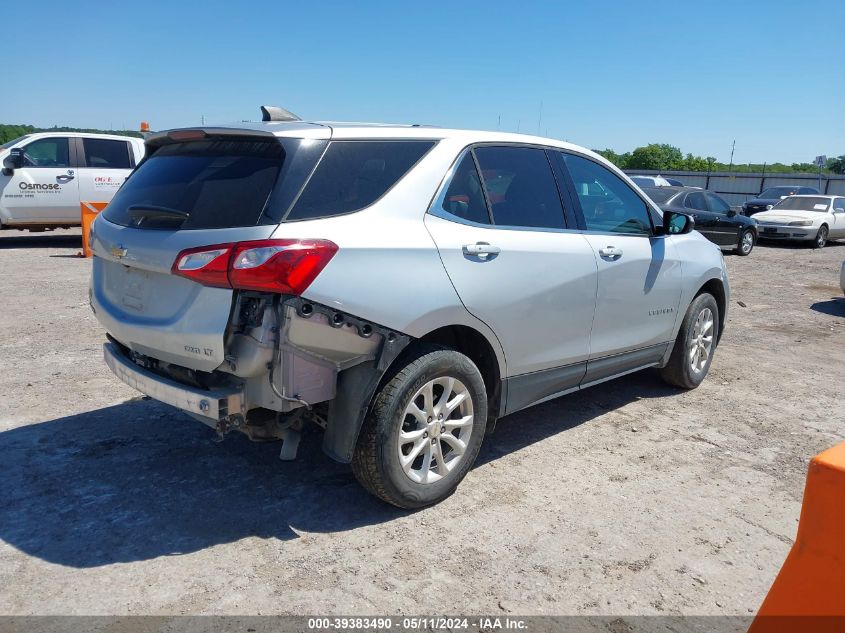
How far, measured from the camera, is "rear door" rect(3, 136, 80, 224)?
507 inches

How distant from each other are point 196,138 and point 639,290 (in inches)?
120

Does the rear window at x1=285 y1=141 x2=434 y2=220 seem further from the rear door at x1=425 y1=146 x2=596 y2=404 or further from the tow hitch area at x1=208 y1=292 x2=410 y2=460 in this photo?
the tow hitch area at x1=208 y1=292 x2=410 y2=460

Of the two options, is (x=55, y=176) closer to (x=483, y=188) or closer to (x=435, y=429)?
(x=483, y=188)

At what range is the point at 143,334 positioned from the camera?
3.38 meters

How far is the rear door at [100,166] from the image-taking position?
13422 millimetres

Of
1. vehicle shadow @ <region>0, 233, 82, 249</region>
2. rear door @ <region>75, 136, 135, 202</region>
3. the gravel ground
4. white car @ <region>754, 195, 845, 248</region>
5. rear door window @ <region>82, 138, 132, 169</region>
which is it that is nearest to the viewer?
the gravel ground

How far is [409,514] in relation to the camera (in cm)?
362

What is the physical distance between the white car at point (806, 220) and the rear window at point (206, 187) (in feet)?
63.4


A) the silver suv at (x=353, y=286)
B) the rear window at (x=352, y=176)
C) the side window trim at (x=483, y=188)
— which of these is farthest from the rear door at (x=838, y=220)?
the rear window at (x=352, y=176)

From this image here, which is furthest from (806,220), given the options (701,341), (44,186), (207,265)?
(207,265)

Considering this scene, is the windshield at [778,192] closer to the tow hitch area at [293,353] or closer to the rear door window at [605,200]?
the rear door window at [605,200]

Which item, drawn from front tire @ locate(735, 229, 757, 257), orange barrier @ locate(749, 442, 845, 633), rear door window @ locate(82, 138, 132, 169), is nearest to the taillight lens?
orange barrier @ locate(749, 442, 845, 633)

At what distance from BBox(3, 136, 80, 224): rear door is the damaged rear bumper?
36.9 ft

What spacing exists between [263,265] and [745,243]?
1654cm
